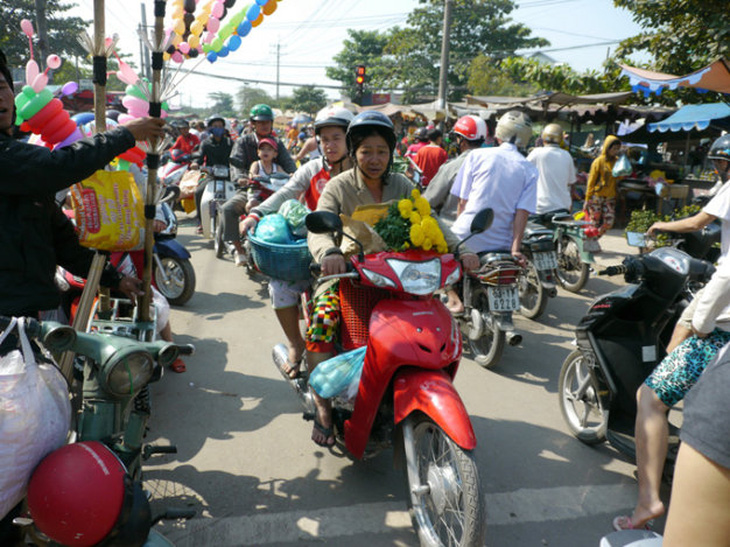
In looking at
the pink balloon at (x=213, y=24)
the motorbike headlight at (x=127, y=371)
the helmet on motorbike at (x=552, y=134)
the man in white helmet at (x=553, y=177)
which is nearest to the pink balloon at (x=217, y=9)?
the pink balloon at (x=213, y=24)

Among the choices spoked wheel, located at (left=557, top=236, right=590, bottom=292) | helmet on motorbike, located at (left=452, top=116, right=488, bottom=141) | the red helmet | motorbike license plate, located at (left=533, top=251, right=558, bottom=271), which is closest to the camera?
the red helmet

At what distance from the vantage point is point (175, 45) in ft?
8.34

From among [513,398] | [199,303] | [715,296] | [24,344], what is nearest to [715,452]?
[715,296]

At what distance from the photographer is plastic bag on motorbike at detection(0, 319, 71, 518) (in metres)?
1.59

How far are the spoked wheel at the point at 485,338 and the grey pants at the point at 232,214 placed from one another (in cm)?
369

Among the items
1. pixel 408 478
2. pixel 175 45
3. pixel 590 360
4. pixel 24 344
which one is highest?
pixel 175 45

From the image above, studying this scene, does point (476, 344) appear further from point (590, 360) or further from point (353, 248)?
point (353, 248)

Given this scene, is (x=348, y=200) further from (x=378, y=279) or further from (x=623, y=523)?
(x=623, y=523)

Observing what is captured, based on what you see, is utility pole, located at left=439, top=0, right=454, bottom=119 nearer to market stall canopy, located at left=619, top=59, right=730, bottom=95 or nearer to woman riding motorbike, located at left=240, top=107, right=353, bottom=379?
market stall canopy, located at left=619, top=59, right=730, bottom=95

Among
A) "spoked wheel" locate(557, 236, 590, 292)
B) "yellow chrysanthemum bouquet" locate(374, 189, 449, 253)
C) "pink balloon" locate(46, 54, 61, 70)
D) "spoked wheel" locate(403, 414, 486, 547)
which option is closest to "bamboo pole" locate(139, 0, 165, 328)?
"pink balloon" locate(46, 54, 61, 70)

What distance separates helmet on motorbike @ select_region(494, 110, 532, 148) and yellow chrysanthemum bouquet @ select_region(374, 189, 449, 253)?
2.57 meters

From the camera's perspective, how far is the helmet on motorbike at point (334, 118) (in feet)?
12.6

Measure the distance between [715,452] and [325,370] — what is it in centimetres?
187

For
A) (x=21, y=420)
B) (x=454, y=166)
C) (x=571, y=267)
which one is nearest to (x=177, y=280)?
(x=454, y=166)
